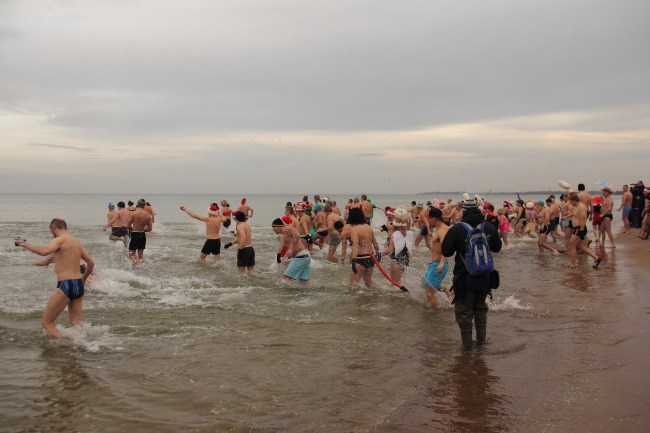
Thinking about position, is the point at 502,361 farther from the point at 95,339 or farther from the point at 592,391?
the point at 95,339

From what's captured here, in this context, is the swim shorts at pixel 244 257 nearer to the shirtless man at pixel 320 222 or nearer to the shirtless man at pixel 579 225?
the shirtless man at pixel 320 222

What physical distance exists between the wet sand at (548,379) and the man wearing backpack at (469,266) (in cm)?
48

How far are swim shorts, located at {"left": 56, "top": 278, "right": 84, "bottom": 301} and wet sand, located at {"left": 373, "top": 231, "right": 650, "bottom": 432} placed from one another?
4293 millimetres

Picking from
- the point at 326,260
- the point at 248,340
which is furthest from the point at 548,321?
the point at 326,260

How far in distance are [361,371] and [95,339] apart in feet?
11.6

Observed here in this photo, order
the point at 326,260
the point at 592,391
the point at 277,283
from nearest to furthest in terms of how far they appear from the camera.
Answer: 1. the point at 592,391
2. the point at 277,283
3. the point at 326,260

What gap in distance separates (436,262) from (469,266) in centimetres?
216

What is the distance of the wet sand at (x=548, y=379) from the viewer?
4.12m

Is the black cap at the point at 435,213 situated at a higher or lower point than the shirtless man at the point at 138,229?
higher

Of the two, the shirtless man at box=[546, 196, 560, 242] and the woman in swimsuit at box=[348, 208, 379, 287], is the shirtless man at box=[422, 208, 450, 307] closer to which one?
the woman in swimsuit at box=[348, 208, 379, 287]

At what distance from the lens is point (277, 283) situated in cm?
1118

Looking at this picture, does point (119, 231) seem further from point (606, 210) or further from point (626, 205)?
point (626, 205)

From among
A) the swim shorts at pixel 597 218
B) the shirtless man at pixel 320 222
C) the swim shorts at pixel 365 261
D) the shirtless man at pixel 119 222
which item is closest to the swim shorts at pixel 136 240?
the shirtless man at pixel 119 222

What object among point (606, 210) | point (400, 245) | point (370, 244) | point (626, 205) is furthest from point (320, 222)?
point (626, 205)
